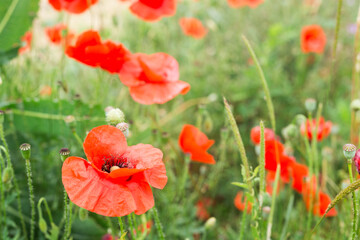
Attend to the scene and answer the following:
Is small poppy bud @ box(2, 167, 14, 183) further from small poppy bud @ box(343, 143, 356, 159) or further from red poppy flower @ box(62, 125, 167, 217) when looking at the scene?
small poppy bud @ box(343, 143, 356, 159)

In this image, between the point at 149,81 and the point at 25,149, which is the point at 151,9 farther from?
the point at 25,149

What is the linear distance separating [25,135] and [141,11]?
0.51 metres

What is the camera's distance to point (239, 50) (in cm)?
248

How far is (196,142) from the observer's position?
1048 mm

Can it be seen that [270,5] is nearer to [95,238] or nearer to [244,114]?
[244,114]

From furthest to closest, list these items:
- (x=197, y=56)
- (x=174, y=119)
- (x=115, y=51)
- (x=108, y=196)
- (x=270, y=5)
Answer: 1. (x=270, y=5)
2. (x=197, y=56)
3. (x=174, y=119)
4. (x=115, y=51)
5. (x=108, y=196)

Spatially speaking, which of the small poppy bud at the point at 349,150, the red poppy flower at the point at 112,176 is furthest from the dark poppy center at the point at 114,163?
the small poppy bud at the point at 349,150

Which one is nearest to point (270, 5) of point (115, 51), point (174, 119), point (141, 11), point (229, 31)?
point (229, 31)

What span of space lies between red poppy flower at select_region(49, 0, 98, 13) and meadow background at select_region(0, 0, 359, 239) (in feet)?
0.71

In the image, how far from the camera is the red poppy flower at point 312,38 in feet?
7.24

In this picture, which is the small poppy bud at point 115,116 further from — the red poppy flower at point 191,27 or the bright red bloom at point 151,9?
the red poppy flower at point 191,27

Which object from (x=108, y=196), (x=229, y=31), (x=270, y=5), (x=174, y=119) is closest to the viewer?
(x=108, y=196)

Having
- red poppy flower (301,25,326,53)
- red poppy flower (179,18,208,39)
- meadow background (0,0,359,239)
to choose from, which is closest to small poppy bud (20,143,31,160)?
meadow background (0,0,359,239)

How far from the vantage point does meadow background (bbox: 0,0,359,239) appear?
119 cm
